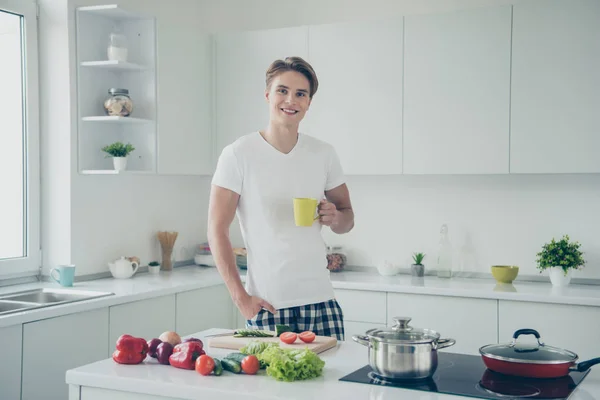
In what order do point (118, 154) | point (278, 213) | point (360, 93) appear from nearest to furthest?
point (278, 213)
point (118, 154)
point (360, 93)

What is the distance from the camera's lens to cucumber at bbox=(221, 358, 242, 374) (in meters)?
1.78

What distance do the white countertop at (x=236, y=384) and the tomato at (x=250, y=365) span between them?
0.5 inches

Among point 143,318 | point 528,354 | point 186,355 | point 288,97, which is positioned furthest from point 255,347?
point 143,318

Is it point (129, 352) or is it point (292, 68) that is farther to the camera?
point (292, 68)

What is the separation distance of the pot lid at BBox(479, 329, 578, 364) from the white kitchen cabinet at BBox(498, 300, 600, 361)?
1.55 meters

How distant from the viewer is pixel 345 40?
155 inches

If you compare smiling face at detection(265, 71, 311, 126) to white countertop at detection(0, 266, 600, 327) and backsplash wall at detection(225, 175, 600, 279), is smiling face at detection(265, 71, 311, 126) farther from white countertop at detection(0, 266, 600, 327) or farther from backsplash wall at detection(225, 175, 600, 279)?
backsplash wall at detection(225, 175, 600, 279)

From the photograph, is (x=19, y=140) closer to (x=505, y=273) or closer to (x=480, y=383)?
(x=505, y=273)

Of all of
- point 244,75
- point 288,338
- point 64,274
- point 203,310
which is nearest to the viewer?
point 288,338

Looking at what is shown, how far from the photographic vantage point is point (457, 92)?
12.1 feet

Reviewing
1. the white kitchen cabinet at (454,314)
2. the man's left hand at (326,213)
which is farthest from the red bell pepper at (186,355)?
the white kitchen cabinet at (454,314)

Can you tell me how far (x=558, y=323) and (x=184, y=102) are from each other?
229 cm

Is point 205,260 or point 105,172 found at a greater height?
point 105,172

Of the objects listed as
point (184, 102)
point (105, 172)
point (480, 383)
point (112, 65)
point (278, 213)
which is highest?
point (112, 65)
